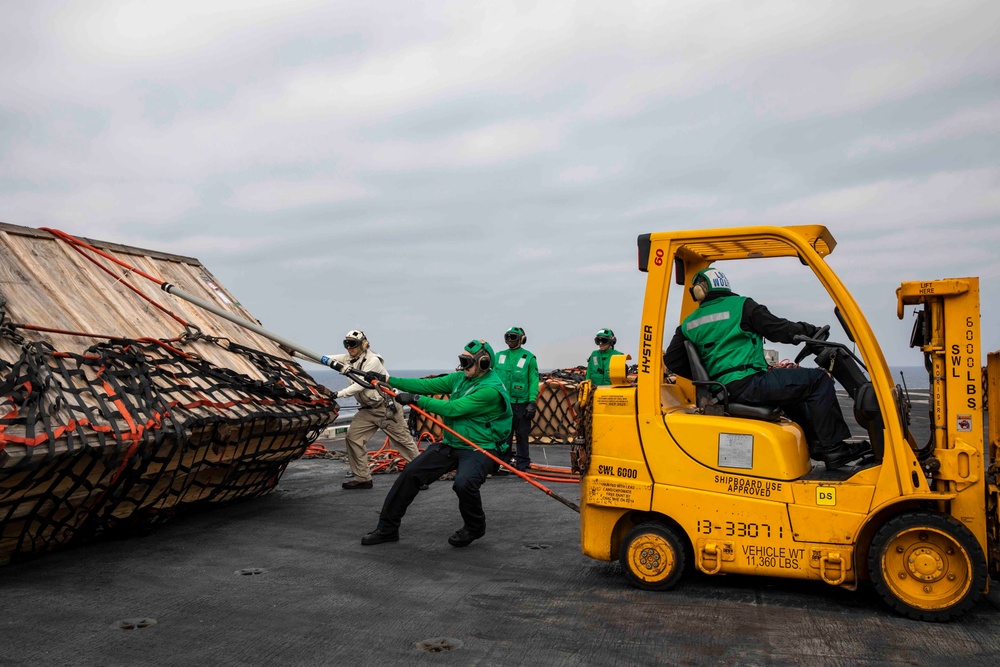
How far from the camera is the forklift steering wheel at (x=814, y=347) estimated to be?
538 cm

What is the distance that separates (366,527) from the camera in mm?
8070

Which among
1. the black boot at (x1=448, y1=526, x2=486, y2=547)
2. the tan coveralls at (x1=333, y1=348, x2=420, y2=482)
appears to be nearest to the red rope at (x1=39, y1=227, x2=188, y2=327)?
the tan coveralls at (x1=333, y1=348, x2=420, y2=482)

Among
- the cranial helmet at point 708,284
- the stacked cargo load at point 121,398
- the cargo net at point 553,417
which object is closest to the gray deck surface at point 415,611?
the stacked cargo load at point 121,398

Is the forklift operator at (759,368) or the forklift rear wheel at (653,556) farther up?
the forklift operator at (759,368)

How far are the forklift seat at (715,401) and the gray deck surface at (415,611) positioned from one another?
1.19 m

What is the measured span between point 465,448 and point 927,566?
3.75 metres

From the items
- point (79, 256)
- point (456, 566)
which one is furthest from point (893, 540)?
point (79, 256)

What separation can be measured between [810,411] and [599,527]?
161 centimetres

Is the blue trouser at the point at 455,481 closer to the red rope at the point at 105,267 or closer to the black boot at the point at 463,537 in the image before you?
the black boot at the point at 463,537

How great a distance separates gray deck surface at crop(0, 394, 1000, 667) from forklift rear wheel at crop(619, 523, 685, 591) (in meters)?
0.10

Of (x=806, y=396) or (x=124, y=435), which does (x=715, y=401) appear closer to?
(x=806, y=396)

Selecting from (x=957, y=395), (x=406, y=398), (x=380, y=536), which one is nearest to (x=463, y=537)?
(x=380, y=536)

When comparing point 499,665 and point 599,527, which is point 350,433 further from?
point 499,665

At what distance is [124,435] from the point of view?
6266mm
